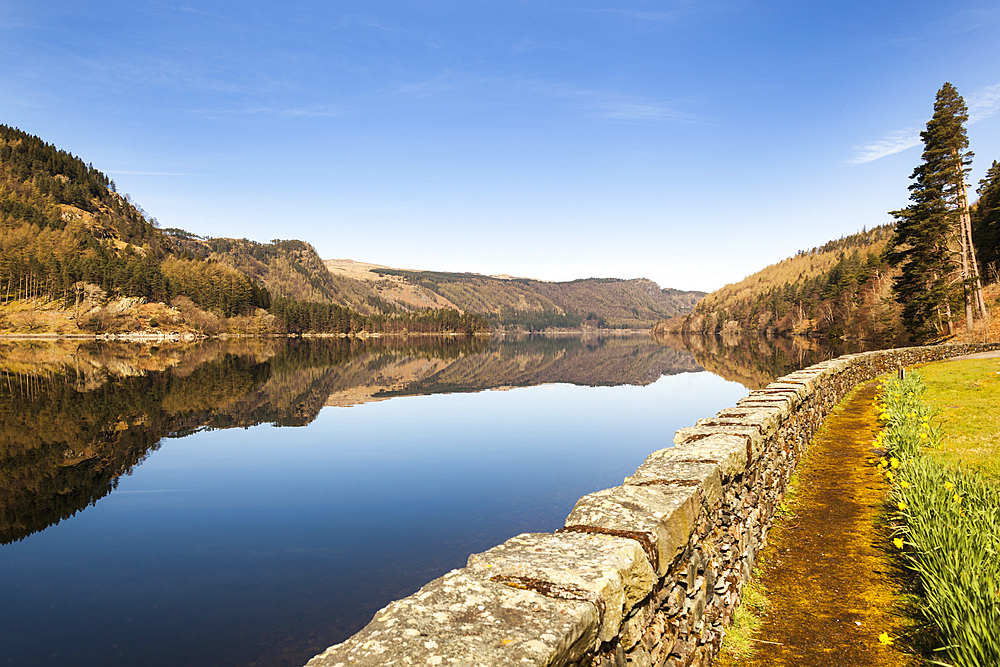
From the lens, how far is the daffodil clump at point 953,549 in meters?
4.13

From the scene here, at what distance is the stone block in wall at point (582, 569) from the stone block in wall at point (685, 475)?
1469 mm

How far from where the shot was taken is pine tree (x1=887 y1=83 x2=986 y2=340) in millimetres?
41719

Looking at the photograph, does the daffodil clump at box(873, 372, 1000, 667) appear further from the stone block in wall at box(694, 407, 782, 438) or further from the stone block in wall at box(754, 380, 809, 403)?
the stone block in wall at box(754, 380, 809, 403)

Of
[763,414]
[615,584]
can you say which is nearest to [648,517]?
[615,584]

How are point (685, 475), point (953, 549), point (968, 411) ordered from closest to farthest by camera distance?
point (685, 475) < point (953, 549) < point (968, 411)

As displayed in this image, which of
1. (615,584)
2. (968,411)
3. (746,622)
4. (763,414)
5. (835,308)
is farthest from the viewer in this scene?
(835,308)

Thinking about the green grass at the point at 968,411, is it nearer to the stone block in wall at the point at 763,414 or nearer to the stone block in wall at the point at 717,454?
the stone block in wall at the point at 763,414

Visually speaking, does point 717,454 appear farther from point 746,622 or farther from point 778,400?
point 778,400

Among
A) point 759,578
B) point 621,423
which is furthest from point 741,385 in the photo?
point 759,578

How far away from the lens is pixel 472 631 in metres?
2.70

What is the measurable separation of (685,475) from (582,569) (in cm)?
239

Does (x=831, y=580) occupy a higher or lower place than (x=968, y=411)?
lower

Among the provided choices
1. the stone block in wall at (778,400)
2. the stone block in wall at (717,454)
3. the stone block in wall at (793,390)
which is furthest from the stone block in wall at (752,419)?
the stone block in wall at (793,390)

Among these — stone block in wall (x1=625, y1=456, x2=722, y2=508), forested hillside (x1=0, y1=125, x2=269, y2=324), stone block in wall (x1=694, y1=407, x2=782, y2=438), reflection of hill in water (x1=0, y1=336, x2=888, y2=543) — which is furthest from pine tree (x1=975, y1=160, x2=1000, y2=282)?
forested hillside (x1=0, y1=125, x2=269, y2=324)
